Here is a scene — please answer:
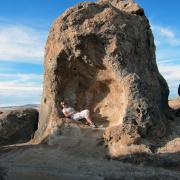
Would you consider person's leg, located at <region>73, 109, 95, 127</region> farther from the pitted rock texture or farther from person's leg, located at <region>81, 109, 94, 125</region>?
the pitted rock texture

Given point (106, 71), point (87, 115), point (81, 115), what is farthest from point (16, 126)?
point (106, 71)

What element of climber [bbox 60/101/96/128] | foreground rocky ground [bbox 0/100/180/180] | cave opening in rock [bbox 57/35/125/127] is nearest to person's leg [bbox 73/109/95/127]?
climber [bbox 60/101/96/128]

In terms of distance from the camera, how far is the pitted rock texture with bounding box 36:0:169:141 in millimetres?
13695

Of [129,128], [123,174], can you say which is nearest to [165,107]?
[129,128]

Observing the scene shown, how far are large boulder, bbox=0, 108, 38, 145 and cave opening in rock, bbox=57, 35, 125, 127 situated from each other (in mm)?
2581

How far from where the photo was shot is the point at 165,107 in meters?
15.6

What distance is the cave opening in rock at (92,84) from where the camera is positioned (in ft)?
47.1

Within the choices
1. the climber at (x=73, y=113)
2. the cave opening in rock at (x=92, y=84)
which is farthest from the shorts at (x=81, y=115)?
the cave opening in rock at (x=92, y=84)

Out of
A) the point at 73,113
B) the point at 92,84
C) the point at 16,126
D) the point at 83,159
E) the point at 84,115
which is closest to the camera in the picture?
the point at 83,159

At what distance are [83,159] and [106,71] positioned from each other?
311 centimetres

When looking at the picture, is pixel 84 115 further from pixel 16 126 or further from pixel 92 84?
pixel 16 126

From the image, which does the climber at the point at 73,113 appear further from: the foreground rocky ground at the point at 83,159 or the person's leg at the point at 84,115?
the foreground rocky ground at the point at 83,159

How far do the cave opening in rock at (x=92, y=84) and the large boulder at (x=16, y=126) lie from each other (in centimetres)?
258

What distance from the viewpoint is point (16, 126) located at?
674 inches
